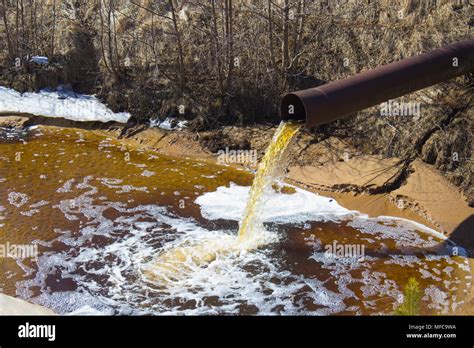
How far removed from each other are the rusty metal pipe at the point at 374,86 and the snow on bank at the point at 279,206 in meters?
1.97

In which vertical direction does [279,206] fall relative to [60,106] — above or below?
below

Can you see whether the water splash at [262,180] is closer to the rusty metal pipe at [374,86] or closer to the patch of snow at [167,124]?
the rusty metal pipe at [374,86]

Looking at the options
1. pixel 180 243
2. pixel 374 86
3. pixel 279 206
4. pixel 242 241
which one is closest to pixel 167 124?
pixel 279 206

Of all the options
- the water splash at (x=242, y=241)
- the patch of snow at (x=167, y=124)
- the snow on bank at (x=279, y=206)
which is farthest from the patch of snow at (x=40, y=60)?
the water splash at (x=242, y=241)

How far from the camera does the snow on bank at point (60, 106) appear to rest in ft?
47.9

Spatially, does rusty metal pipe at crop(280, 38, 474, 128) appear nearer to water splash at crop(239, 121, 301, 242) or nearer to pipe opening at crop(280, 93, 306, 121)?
pipe opening at crop(280, 93, 306, 121)

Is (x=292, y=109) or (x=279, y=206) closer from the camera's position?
(x=292, y=109)

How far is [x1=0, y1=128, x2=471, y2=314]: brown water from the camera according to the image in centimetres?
786

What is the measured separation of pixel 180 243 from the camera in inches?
365

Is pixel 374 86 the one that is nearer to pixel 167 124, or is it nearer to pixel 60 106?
pixel 167 124

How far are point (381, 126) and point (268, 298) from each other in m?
5.72

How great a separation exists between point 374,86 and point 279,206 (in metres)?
3.17

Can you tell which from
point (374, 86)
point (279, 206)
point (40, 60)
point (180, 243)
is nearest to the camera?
point (374, 86)

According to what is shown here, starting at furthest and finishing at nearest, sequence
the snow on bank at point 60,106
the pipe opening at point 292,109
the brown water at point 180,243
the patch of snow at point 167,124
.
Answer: the snow on bank at point 60,106
the patch of snow at point 167,124
the pipe opening at point 292,109
the brown water at point 180,243
